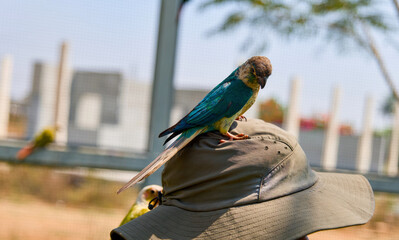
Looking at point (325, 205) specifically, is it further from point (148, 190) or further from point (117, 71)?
point (117, 71)

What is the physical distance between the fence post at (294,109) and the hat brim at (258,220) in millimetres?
2028

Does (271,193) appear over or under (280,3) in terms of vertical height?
under

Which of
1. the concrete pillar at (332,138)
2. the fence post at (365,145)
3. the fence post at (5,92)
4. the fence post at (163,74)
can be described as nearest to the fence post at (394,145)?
the fence post at (365,145)

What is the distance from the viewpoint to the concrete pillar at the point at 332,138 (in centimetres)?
302

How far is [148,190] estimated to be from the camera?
5.70 feet

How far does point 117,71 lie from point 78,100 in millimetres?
352

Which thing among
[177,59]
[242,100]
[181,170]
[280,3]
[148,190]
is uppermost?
[280,3]

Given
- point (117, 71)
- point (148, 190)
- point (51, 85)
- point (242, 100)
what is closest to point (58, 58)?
point (51, 85)

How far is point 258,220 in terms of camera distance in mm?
916

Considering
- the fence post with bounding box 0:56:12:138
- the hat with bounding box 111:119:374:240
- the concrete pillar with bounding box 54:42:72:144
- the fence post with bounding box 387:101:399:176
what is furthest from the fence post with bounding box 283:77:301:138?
the hat with bounding box 111:119:374:240

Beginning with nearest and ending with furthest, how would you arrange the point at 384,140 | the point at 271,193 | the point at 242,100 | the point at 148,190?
the point at 271,193 < the point at 242,100 < the point at 148,190 < the point at 384,140

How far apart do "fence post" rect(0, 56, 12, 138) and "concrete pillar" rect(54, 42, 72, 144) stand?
0.31m

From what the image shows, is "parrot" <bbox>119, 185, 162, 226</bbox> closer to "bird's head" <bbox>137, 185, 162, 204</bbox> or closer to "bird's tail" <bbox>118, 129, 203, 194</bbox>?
"bird's head" <bbox>137, 185, 162, 204</bbox>

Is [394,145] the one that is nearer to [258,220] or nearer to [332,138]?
[332,138]
